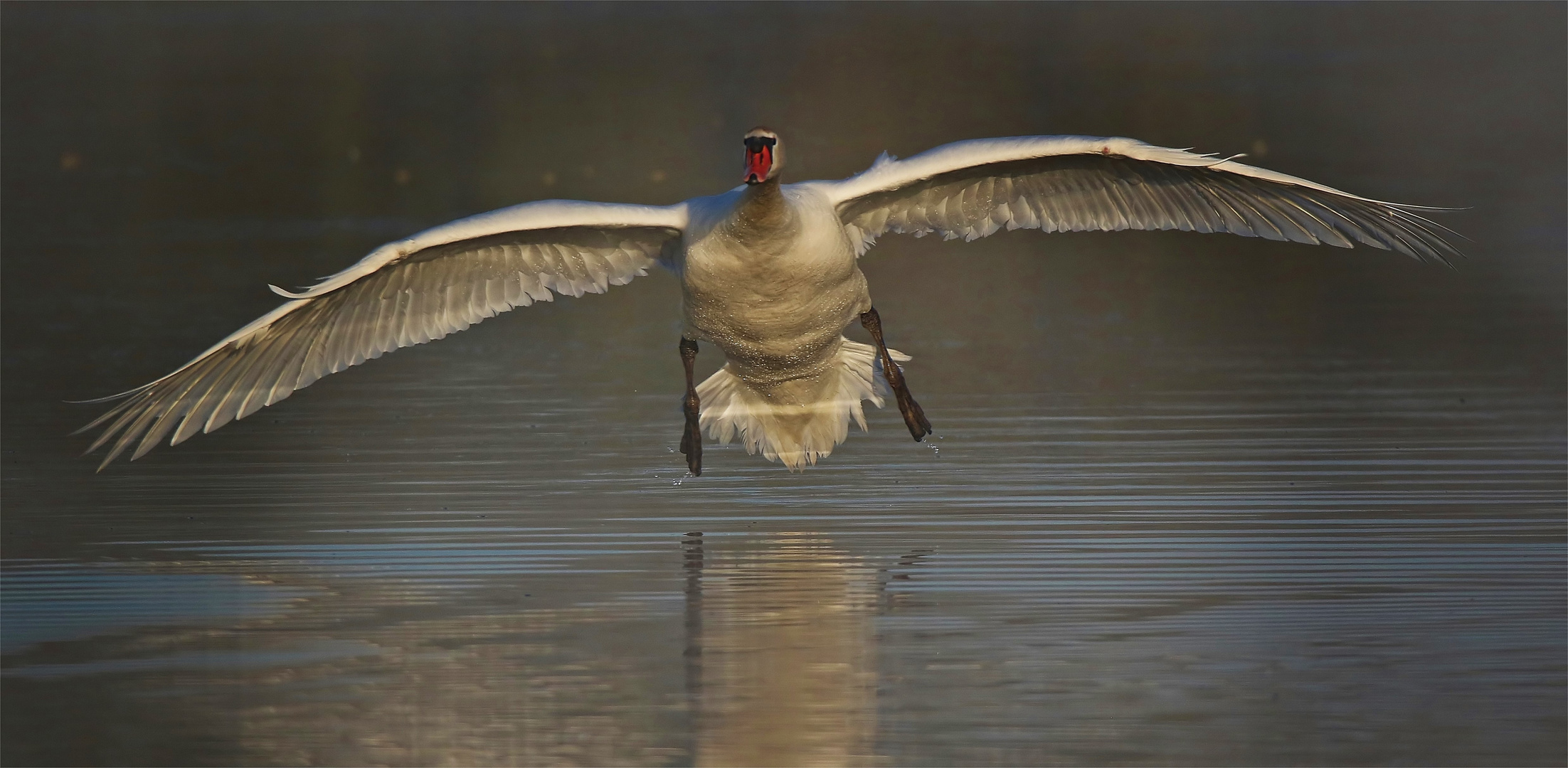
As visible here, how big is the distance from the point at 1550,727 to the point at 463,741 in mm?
2983

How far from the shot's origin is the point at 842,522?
9.55 meters

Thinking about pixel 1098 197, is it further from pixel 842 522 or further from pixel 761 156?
pixel 842 522

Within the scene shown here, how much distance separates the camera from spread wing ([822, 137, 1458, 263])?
Answer: 1002cm

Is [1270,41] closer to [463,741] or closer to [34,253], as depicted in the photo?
[34,253]

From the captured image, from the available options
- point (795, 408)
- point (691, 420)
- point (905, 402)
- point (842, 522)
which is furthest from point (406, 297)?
point (842, 522)

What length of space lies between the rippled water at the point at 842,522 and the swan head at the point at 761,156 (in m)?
1.39

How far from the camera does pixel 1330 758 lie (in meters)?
6.25

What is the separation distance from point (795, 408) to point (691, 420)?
0.53 metres

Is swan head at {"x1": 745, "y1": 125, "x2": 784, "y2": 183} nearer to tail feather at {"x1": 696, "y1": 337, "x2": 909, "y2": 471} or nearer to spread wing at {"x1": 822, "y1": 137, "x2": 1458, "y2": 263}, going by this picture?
spread wing at {"x1": 822, "y1": 137, "x2": 1458, "y2": 263}

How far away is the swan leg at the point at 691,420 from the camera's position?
10461 millimetres

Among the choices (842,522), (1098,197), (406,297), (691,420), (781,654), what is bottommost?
(781,654)

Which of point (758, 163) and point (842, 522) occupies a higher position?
point (758, 163)

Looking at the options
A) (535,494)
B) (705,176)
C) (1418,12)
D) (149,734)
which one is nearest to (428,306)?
(535,494)

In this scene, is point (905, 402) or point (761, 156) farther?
point (905, 402)
